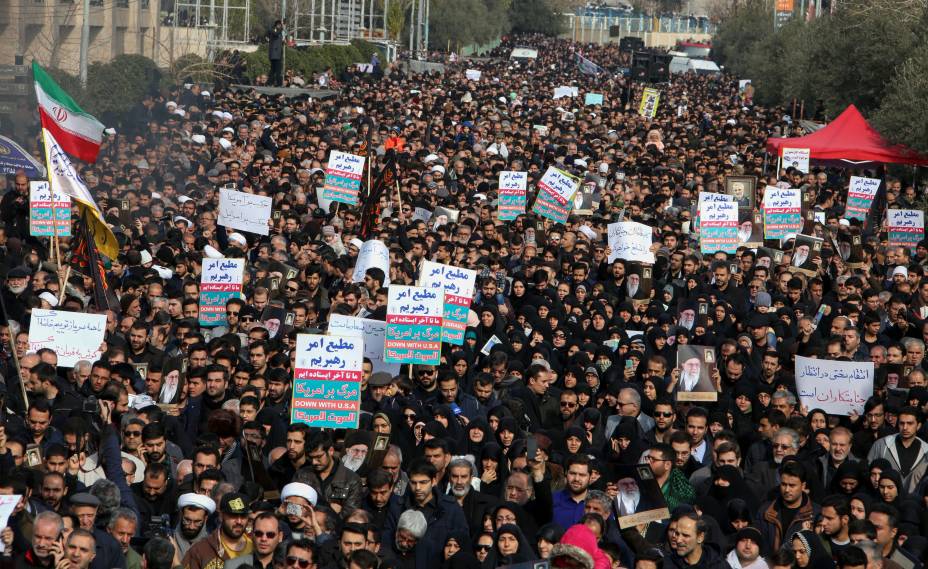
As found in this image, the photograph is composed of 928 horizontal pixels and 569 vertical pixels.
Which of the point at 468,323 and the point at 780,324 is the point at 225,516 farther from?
the point at 780,324

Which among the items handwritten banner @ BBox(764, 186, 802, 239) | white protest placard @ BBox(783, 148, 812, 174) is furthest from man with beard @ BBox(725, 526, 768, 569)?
white protest placard @ BBox(783, 148, 812, 174)

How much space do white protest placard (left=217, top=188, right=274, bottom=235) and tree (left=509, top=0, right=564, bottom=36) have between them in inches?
3996

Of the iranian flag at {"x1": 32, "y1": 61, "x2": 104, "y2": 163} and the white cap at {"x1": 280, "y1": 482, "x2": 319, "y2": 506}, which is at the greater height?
the iranian flag at {"x1": 32, "y1": 61, "x2": 104, "y2": 163}

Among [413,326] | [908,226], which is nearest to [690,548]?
[413,326]

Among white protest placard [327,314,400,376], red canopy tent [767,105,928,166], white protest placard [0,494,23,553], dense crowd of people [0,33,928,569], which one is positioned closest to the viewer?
white protest placard [0,494,23,553]

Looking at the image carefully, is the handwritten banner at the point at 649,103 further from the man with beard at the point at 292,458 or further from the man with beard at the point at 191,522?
the man with beard at the point at 191,522

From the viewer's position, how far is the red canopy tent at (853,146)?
2642cm

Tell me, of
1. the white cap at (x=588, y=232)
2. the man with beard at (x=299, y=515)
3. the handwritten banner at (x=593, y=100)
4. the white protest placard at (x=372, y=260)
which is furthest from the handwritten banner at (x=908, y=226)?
the handwritten banner at (x=593, y=100)

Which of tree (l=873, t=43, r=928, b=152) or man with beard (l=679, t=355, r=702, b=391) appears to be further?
tree (l=873, t=43, r=928, b=152)

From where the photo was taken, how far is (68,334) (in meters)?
11.8

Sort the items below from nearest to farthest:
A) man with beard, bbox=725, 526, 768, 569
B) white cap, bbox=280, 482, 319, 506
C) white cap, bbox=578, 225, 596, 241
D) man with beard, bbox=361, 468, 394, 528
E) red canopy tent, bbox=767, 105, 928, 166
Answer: man with beard, bbox=725, 526, 768, 569 < white cap, bbox=280, 482, 319, 506 < man with beard, bbox=361, 468, 394, 528 < white cap, bbox=578, 225, 596, 241 < red canopy tent, bbox=767, 105, 928, 166

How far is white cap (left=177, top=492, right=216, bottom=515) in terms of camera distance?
8227 millimetres

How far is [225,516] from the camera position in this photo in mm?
7848

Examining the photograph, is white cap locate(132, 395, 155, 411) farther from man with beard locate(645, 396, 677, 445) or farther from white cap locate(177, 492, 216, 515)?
man with beard locate(645, 396, 677, 445)
